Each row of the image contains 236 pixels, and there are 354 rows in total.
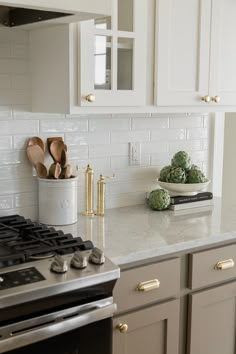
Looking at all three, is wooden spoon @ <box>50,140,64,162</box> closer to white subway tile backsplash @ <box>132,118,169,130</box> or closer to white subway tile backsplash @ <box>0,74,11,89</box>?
white subway tile backsplash @ <box>0,74,11,89</box>

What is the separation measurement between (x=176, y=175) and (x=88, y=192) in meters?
0.45

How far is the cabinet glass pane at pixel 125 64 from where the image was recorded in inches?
84.7

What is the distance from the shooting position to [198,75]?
241 cm

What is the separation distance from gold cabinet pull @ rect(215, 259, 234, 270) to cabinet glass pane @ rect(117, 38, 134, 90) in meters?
0.79

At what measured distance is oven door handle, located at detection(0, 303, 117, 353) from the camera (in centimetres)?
153

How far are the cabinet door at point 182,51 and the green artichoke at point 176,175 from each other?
1.12 ft

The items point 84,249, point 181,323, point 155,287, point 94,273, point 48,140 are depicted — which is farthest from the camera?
point 48,140

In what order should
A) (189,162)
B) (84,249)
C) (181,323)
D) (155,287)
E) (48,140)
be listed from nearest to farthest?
(84,249) → (155,287) → (181,323) → (48,140) → (189,162)

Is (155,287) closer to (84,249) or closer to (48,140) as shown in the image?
(84,249)

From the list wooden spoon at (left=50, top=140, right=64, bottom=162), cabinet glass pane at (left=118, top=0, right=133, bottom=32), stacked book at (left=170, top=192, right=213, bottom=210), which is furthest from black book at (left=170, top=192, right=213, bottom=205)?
cabinet glass pane at (left=118, top=0, right=133, bottom=32)

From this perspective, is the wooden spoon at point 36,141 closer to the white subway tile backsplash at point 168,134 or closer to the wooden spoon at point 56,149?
the wooden spoon at point 56,149

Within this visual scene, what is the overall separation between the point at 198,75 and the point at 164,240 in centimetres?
78

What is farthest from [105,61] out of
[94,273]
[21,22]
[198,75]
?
[94,273]

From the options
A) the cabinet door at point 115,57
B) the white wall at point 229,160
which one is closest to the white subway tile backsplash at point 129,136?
the cabinet door at point 115,57
